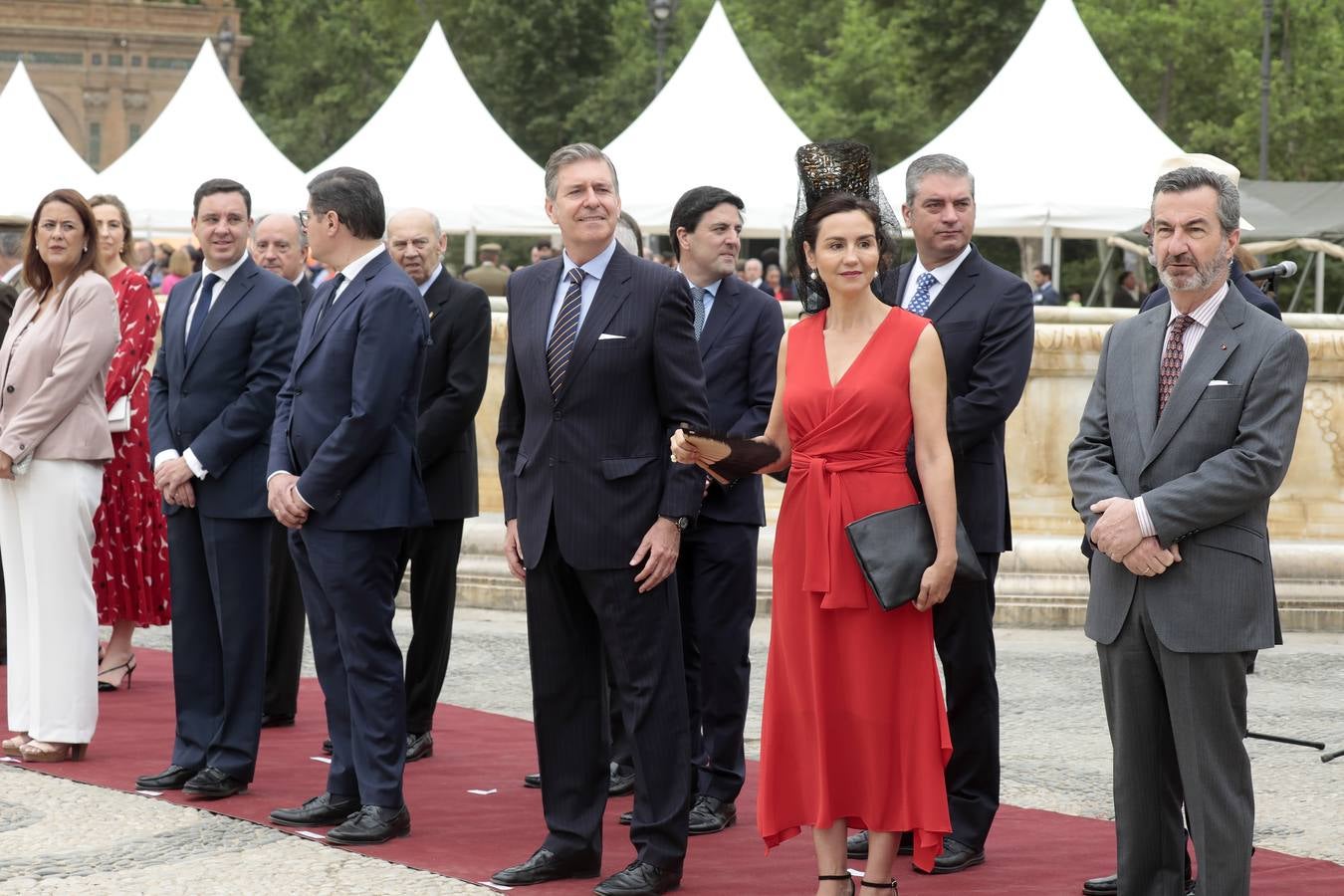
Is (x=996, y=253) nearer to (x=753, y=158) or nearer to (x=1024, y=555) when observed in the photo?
(x=753, y=158)

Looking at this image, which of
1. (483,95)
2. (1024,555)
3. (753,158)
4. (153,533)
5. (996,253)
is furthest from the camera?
(483,95)

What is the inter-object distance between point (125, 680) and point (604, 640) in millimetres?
4432

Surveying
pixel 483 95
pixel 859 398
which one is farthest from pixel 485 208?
pixel 483 95

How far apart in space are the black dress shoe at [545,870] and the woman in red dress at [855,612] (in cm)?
77

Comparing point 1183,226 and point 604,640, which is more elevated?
point 1183,226

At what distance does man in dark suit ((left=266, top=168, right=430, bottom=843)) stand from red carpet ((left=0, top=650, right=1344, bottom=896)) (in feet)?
1.01

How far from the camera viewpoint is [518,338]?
6332mm

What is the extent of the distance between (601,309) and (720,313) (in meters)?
1.29

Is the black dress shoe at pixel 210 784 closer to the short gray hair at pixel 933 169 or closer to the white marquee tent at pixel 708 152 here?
the short gray hair at pixel 933 169

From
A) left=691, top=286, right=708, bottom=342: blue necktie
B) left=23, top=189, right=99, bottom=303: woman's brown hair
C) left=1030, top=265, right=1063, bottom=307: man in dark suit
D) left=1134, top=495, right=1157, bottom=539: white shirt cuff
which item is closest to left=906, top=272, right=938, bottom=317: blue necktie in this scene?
left=691, top=286, right=708, bottom=342: blue necktie

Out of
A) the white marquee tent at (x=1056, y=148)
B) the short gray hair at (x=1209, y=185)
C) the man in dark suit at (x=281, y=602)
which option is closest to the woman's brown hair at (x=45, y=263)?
the man in dark suit at (x=281, y=602)

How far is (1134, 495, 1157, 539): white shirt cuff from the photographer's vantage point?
518 centimetres

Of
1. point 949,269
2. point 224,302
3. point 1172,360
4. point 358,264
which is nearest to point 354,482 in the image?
point 358,264

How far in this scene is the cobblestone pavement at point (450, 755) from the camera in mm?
6207
